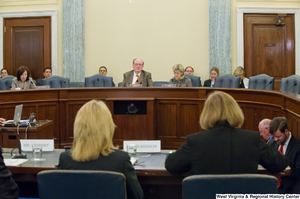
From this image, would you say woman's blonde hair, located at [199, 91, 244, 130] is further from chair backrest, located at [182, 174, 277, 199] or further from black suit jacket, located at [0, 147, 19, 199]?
black suit jacket, located at [0, 147, 19, 199]

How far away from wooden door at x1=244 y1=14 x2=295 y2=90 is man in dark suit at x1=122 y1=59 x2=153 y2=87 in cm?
281

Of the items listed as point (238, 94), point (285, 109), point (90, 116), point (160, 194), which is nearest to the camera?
point (90, 116)

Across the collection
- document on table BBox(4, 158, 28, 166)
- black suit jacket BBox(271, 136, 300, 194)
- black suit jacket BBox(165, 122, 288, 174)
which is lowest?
black suit jacket BBox(271, 136, 300, 194)

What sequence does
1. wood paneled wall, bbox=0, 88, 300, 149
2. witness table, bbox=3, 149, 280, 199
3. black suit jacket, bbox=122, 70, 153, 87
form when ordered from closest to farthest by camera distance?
witness table, bbox=3, 149, 280, 199
wood paneled wall, bbox=0, 88, 300, 149
black suit jacket, bbox=122, 70, 153, 87

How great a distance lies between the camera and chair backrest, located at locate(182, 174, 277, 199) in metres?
1.41

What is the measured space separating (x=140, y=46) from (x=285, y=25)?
3.38m

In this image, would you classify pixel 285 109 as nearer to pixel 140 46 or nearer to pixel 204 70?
pixel 204 70

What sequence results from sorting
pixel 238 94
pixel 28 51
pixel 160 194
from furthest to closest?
pixel 28 51 < pixel 238 94 < pixel 160 194

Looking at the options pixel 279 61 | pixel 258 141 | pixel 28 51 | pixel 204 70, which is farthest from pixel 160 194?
pixel 28 51

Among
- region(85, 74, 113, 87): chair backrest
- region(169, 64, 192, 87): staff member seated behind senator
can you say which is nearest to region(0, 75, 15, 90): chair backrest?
region(85, 74, 113, 87): chair backrest

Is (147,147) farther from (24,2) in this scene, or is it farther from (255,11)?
(24,2)

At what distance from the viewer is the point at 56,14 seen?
780 cm

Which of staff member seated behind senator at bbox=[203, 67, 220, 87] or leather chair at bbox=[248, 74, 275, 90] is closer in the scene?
leather chair at bbox=[248, 74, 275, 90]

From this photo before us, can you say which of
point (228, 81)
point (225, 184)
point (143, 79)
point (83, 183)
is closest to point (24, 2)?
point (143, 79)
